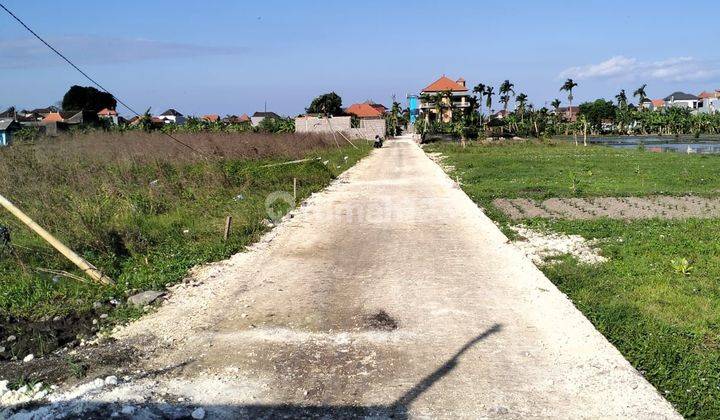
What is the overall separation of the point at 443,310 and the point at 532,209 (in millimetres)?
7214

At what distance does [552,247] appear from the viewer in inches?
338

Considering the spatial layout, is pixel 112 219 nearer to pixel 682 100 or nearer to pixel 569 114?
pixel 569 114

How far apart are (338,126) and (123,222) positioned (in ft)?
131

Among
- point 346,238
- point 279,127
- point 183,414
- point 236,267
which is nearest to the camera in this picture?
point 183,414

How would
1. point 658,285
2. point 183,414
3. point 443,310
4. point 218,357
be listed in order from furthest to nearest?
point 658,285
point 443,310
point 218,357
point 183,414

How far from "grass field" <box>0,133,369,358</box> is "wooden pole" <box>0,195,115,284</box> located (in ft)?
0.46

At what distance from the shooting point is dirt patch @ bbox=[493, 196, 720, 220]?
443 inches

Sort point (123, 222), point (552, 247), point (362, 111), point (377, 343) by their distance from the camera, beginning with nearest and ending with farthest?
point (377, 343)
point (552, 247)
point (123, 222)
point (362, 111)

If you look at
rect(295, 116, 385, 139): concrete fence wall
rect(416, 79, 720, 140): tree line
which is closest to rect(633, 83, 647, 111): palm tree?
rect(416, 79, 720, 140): tree line

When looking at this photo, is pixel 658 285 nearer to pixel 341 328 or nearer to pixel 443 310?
pixel 443 310

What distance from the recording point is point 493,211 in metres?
12.0

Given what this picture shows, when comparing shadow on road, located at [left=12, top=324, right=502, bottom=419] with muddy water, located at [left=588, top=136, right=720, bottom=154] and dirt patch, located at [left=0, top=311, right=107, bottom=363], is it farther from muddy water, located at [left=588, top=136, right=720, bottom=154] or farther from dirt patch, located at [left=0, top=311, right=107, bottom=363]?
muddy water, located at [left=588, top=136, right=720, bottom=154]

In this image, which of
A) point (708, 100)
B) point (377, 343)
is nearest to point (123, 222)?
point (377, 343)

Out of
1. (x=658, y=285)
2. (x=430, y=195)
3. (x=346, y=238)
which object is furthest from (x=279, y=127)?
(x=658, y=285)
